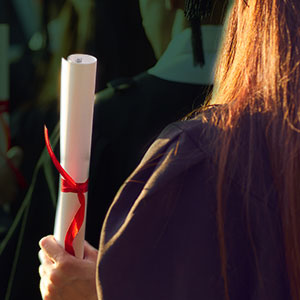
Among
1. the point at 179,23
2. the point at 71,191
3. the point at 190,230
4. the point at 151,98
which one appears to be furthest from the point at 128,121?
the point at 190,230

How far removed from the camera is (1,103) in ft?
4.15

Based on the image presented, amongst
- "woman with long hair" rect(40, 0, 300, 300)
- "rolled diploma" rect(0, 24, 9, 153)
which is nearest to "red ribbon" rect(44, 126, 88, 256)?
"woman with long hair" rect(40, 0, 300, 300)

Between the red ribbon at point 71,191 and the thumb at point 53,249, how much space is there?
0.05 ft

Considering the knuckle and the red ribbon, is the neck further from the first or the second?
the knuckle

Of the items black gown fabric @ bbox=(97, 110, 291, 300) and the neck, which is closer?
black gown fabric @ bbox=(97, 110, 291, 300)

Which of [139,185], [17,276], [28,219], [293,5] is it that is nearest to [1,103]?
[28,219]

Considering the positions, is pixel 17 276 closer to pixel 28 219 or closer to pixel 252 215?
pixel 28 219

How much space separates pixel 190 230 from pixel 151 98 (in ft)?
2.29

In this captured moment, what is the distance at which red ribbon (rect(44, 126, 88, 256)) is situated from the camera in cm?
89

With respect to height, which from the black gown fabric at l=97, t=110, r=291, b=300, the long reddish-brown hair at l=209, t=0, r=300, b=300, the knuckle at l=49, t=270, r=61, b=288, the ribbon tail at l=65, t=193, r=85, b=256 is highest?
the long reddish-brown hair at l=209, t=0, r=300, b=300

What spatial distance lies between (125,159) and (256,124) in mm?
697

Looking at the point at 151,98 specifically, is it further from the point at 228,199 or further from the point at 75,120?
the point at 228,199

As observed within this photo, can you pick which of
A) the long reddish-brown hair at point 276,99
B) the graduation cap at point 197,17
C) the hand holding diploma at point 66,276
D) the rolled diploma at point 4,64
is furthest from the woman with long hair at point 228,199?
the rolled diploma at point 4,64

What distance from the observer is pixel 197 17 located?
4.11 ft
